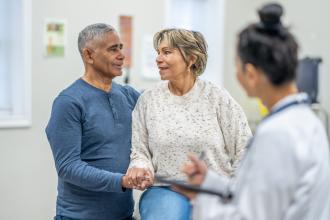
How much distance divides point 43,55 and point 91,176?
152cm

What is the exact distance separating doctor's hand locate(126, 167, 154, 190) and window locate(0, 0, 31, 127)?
5.12 feet

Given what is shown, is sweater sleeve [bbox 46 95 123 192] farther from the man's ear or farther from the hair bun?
the hair bun

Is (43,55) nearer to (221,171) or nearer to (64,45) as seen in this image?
(64,45)

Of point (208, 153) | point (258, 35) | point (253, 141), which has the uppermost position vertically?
point (258, 35)

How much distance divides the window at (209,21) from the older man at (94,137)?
2.18m

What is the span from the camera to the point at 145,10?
366 centimetres

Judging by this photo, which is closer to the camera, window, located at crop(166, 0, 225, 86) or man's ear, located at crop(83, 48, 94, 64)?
man's ear, located at crop(83, 48, 94, 64)

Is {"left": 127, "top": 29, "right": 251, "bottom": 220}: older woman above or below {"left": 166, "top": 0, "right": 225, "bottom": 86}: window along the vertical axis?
below

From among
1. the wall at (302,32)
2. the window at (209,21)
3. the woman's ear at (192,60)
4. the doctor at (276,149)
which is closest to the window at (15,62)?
the window at (209,21)

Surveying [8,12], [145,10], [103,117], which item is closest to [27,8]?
[8,12]

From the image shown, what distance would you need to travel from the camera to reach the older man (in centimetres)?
195

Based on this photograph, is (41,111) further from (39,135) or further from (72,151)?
(72,151)

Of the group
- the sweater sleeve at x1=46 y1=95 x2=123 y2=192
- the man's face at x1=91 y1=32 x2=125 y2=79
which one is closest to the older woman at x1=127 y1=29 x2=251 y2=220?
the sweater sleeve at x1=46 y1=95 x2=123 y2=192

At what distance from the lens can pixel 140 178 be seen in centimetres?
181
